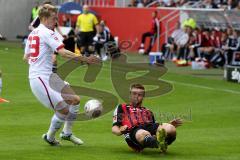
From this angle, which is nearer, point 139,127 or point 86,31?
point 139,127

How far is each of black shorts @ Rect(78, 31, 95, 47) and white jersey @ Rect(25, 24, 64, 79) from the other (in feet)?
69.7

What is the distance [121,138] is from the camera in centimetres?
1532

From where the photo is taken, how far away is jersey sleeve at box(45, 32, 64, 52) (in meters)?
13.4

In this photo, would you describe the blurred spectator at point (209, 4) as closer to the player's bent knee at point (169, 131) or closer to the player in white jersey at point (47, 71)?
the player in white jersey at point (47, 71)

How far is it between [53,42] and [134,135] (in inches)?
79.0

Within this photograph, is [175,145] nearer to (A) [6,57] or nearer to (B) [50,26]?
(B) [50,26]

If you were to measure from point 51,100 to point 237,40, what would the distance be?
20309 millimetres

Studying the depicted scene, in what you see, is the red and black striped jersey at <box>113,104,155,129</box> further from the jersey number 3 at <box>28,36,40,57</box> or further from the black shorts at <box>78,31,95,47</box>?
Result: the black shorts at <box>78,31,95,47</box>

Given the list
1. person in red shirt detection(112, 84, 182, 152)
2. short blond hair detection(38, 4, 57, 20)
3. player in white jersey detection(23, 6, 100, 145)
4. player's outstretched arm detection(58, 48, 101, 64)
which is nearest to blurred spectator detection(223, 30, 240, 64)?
person in red shirt detection(112, 84, 182, 152)

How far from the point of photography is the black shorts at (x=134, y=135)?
13234 mm

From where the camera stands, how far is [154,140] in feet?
42.4

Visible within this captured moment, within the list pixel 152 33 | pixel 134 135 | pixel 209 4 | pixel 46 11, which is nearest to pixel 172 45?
pixel 152 33

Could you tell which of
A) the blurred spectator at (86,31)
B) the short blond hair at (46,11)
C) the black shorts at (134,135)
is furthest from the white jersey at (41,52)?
the blurred spectator at (86,31)

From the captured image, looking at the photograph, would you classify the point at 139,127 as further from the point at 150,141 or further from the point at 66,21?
the point at 66,21
